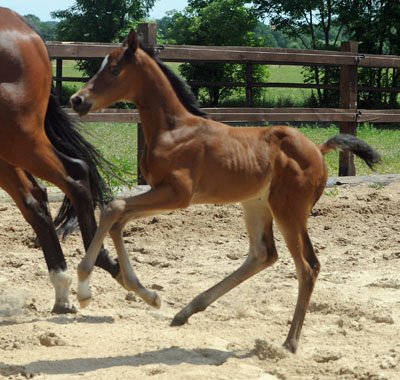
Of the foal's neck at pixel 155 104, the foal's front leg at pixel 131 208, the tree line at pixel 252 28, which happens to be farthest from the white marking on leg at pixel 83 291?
the tree line at pixel 252 28

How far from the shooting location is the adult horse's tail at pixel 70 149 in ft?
16.0

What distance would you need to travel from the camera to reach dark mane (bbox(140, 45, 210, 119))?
145 inches

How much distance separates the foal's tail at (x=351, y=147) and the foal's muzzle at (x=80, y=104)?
1316mm

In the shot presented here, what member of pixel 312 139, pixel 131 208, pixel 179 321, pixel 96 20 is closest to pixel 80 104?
pixel 131 208

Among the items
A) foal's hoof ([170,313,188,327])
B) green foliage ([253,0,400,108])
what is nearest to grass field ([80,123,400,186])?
foal's hoof ([170,313,188,327])

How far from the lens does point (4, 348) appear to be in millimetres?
3727

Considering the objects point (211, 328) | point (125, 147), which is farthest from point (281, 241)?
point (125, 147)

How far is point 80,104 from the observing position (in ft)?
11.1

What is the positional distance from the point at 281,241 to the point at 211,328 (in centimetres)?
229

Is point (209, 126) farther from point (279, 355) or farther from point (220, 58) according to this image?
point (220, 58)

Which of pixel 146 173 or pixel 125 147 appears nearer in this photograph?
pixel 146 173

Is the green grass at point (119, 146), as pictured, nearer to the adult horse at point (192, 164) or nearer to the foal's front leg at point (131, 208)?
the adult horse at point (192, 164)

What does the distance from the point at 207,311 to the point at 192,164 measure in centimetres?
128

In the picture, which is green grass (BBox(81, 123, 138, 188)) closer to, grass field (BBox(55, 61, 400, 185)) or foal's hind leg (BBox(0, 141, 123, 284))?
grass field (BBox(55, 61, 400, 185))
